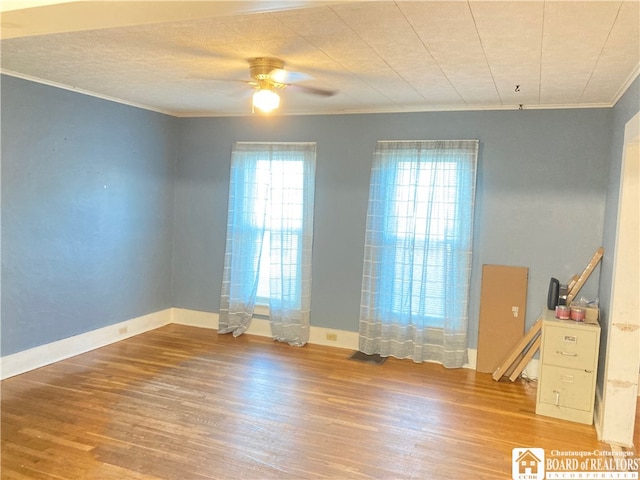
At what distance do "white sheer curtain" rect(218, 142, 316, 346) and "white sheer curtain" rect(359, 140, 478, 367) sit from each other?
689 mm

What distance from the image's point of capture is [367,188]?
477 centimetres

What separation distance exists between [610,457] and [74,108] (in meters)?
4.88

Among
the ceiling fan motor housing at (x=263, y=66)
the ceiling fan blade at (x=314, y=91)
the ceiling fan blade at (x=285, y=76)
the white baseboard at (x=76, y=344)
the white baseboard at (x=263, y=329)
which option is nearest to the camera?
the ceiling fan motor housing at (x=263, y=66)

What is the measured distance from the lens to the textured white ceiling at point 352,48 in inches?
77.0

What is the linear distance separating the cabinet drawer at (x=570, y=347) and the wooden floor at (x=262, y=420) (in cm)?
43

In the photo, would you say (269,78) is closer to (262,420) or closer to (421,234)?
(421,234)

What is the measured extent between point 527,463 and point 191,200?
4.25 meters

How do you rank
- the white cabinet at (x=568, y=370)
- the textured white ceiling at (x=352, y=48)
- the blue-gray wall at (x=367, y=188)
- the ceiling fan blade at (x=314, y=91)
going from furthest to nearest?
the blue-gray wall at (x=367, y=188) → the ceiling fan blade at (x=314, y=91) → the white cabinet at (x=568, y=370) → the textured white ceiling at (x=352, y=48)

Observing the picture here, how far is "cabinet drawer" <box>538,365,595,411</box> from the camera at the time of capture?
3385 mm

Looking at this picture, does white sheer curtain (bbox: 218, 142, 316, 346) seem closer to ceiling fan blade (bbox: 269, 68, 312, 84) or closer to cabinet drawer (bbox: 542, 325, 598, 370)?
ceiling fan blade (bbox: 269, 68, 312, 84)

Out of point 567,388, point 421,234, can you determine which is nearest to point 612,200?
point 567,388

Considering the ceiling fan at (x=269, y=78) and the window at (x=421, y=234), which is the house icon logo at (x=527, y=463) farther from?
the ceiling fan at (x=269, y=78)

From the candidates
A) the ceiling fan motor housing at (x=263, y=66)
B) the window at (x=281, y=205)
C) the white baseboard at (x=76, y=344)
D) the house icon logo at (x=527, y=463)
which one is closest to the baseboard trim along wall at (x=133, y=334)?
the white baseboard at (x=76, y=344)

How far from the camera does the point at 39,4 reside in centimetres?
174
